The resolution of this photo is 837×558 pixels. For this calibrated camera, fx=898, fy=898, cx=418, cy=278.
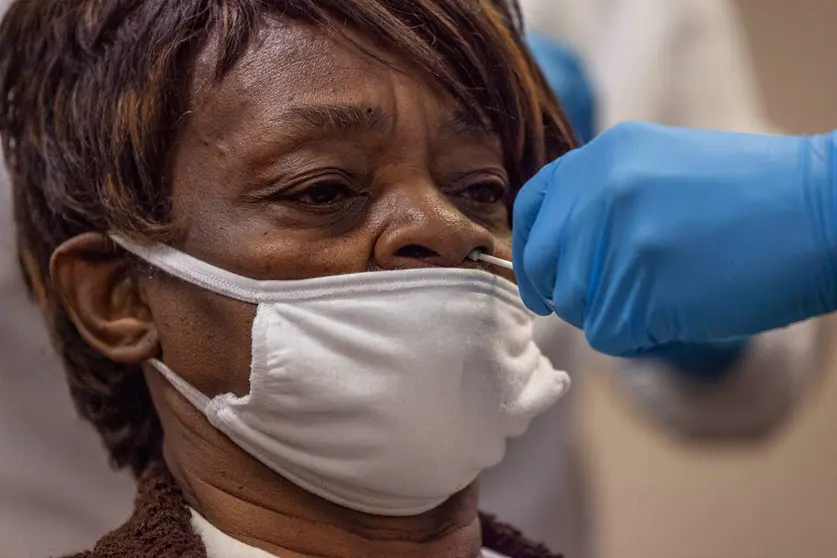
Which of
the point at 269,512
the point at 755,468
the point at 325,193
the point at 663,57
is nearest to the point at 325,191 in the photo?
the point at 325,193

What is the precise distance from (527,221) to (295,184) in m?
0.24

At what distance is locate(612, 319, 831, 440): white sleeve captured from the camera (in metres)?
1.40

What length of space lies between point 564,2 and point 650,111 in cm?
28

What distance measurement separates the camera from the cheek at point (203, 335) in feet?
2.91

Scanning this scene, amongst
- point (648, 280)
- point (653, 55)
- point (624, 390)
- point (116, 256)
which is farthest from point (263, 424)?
point (653, 55)

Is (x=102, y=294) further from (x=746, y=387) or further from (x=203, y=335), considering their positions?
(x=746, y=387)

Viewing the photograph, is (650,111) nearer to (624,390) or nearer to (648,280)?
(624,390)

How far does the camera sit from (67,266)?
1.00m

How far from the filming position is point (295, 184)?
903 mm

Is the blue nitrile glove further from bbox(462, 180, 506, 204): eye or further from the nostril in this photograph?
the nostril

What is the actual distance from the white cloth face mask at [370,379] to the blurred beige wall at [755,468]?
747 mm

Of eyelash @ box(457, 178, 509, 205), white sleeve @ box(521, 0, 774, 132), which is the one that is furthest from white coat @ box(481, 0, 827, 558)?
eyelash @ box(457, 178, 509, 205)

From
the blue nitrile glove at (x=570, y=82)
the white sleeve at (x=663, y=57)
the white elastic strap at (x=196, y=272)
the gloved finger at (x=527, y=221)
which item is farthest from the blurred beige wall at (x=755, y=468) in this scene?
the white elastic strap at (x=196, y=272)

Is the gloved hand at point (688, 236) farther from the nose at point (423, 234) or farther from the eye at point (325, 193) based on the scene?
the eye at point (325, 193)
